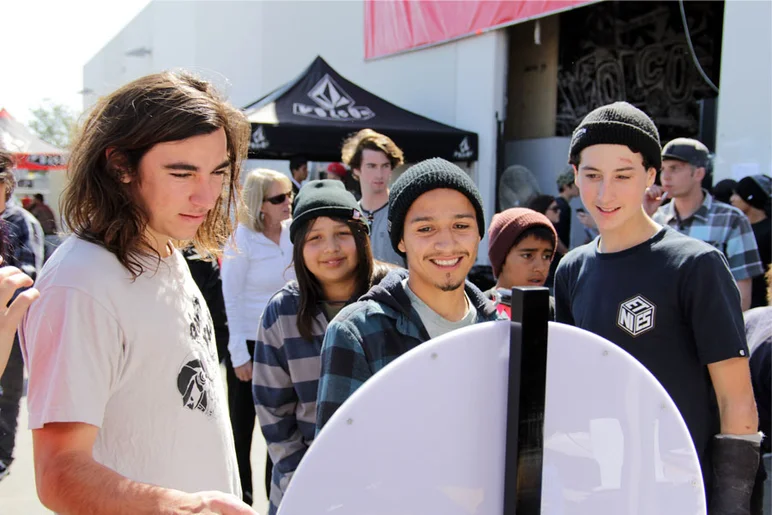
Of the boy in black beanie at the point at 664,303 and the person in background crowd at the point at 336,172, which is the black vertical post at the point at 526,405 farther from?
the person in background crowd at the point at 336,172

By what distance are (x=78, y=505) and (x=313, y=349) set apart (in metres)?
1.36

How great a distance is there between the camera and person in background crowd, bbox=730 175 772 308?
16.1 ft

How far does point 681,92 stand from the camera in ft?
34.4

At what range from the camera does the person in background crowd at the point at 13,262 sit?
2670 mm

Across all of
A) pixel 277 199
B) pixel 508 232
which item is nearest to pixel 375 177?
pixel 277 199

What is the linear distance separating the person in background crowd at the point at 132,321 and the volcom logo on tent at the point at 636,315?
116 centimetres

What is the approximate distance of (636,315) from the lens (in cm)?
195

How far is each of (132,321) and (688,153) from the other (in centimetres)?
396

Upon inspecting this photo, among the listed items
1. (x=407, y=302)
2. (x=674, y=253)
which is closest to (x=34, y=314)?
(x=407, y=302)

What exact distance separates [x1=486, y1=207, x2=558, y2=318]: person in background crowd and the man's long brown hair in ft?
5.75

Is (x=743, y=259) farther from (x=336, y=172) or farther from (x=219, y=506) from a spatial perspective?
(x=336, y=172)

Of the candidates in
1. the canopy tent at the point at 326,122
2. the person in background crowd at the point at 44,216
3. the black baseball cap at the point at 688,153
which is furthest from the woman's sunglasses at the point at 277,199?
the person in background crowd at the point at 44,216

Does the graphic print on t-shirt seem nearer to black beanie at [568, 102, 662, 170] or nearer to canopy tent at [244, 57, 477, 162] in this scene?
black beanie at [568, 102, 662, 170]

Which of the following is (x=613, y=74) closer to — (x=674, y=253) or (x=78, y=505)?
(x=674, y=253)
